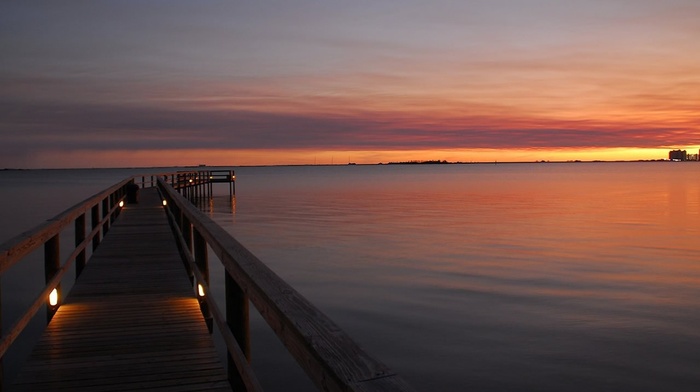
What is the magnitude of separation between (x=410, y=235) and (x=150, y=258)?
1413 cm

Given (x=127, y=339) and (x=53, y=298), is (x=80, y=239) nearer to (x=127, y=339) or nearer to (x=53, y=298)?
(x=53, y=298)

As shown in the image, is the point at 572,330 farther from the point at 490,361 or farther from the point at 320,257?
the point at 320,257

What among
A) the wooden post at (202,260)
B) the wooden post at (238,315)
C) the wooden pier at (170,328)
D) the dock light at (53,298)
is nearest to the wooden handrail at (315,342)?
the wooden pier at (170,328)

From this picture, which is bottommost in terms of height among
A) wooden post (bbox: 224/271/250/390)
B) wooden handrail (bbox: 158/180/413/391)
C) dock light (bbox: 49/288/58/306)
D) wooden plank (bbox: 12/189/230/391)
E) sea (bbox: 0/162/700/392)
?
sea (bbox: 0/162/700/392)

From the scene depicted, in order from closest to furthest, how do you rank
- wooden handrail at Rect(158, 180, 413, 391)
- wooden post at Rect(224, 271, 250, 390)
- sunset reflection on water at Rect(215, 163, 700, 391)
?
wooden handrail at Rect(158, 180, 413, 391) → wooden post at Rect(224, 271, 250, 390) → sunset reflection on water at Rect(215, 163, 700, 391)

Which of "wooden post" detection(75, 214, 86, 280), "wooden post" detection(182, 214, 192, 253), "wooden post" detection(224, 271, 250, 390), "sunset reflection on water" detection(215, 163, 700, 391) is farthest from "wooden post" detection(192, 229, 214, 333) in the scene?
"sunset reflection on water" detection(215, 163, 700, 391)

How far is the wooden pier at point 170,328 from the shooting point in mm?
1670

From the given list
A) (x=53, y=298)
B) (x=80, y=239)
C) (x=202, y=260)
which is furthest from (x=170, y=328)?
(x=80, y=239)

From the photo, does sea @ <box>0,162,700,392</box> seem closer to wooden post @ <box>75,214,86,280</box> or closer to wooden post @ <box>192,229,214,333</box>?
wooden post @ <box>75,214,86,280</box>

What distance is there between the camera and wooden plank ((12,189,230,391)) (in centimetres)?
372

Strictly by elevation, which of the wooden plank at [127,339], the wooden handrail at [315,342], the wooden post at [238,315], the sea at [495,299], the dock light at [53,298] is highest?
the wooden handrail at [315,342]

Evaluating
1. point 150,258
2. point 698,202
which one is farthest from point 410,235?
point 698,202

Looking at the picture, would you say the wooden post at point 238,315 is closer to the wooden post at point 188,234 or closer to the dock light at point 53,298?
the dock light at point 53,298

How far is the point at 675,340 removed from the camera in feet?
30.2
